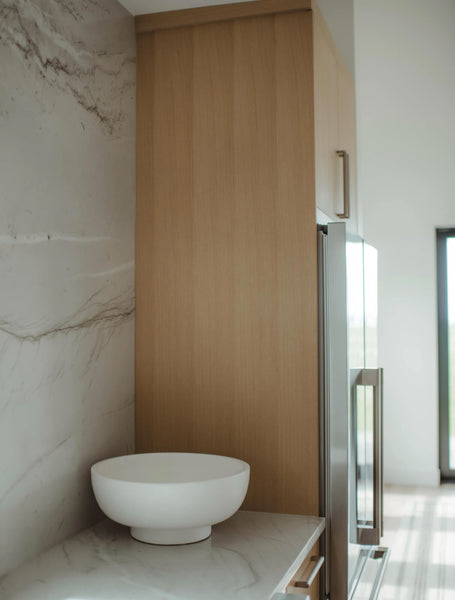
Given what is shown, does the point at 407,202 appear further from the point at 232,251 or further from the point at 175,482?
the point at 175,482

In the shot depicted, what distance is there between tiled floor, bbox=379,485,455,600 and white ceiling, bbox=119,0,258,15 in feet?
8.30

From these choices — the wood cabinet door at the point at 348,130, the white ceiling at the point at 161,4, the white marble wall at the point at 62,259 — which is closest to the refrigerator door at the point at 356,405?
the wood cabinet door at the point at 348,130

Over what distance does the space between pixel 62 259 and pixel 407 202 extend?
395 centimetres

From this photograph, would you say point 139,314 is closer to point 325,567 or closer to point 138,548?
point 138,548

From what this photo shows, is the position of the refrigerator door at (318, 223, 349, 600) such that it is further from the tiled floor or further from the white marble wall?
the tiled floor

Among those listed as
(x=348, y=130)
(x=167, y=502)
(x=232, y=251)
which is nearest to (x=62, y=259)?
(x=232, y=251)

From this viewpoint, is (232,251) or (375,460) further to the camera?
(375,460)

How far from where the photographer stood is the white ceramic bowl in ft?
5.06

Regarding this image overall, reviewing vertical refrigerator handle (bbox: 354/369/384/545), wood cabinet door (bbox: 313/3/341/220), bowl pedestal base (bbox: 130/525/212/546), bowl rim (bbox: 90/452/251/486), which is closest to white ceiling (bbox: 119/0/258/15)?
wood cabinet door (bbox: 313/3/341/220)

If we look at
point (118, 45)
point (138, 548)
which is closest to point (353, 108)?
point (118, 45)

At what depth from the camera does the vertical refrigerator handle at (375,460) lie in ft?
6.78

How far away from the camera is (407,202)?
5168 mm

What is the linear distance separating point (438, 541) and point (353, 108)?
247 cm

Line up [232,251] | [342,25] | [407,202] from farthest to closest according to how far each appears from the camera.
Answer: [407,202] < [342,25] < [232,251]
